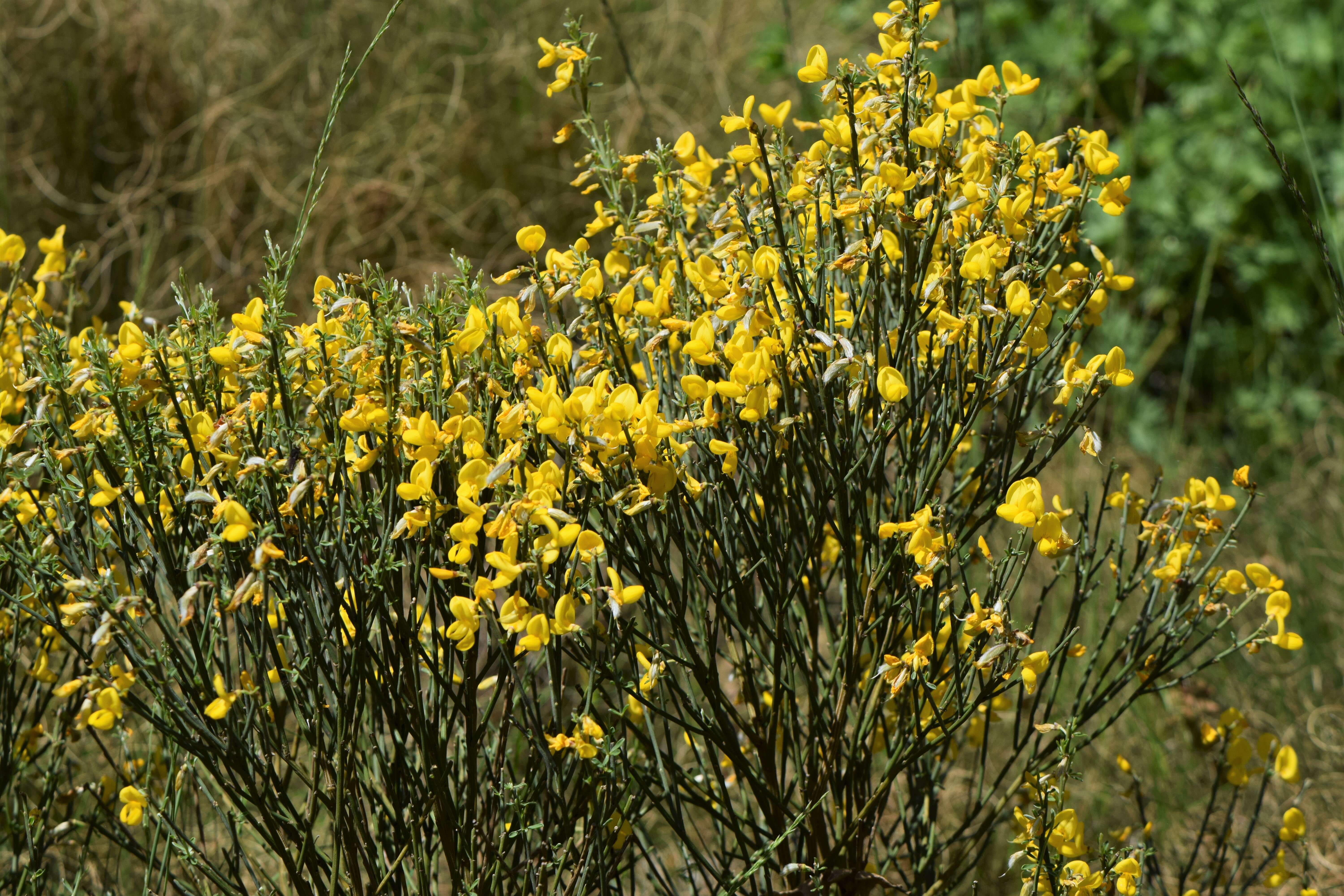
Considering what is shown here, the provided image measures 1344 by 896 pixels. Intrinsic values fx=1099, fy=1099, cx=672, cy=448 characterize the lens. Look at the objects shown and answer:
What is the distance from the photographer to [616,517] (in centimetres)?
128

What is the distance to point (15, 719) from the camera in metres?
2.09

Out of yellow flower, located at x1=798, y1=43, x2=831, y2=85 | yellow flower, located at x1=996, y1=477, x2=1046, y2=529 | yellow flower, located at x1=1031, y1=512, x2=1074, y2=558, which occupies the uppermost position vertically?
yellow flower, located at x1=798, y1=43, x2=831, y2=85

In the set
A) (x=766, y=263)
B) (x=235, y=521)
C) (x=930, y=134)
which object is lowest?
(x=235, y=521)

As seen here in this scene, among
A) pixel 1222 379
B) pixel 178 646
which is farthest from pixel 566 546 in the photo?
pixel 1222 379

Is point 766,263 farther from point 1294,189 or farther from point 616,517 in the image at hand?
point 1294,189

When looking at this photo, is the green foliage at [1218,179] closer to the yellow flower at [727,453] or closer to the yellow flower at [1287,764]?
the yellow flower at [1287,764]

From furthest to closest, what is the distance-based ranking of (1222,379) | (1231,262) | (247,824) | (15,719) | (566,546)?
1. (1222,379)
2. (1231,262)
3. (15,719)
4. (247,824)
5. (566,546)

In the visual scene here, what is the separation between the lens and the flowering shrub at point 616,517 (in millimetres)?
1221

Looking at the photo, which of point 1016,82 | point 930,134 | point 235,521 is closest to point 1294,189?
point 1016,82

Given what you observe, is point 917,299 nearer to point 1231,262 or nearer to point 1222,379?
point 1231,262

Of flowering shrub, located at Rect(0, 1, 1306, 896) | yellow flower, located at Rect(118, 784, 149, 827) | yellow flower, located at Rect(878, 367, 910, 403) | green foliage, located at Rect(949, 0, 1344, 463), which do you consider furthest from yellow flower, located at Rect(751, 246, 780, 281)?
green foliage, located at Rect(949, 0, 1344, 463)

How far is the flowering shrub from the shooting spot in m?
1.22

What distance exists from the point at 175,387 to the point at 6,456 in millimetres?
211

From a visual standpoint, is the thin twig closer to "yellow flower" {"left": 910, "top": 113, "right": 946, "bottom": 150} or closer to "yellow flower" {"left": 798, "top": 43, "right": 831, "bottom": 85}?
"yellow flower" {"left": 910, "top": 113, "right": 946, "bottom": 150}
